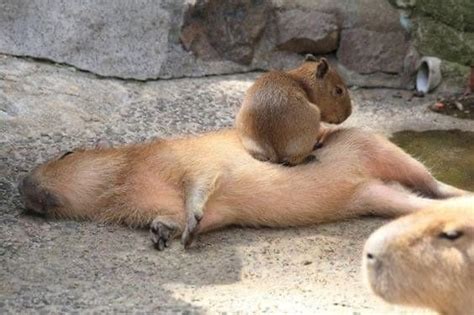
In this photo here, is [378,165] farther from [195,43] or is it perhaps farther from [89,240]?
[195,43]

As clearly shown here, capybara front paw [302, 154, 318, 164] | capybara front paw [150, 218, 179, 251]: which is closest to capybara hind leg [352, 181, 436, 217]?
capybara front paw [302, 154, 318, 164]

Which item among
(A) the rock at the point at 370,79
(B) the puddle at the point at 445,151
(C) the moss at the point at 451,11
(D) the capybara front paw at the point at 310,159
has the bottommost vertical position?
(A) the rock at the point at 370,79

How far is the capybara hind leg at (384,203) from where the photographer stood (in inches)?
208

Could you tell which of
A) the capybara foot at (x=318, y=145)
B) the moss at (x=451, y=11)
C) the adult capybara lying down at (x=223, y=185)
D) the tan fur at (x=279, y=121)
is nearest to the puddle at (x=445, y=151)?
the adult capybara lying down at (x=223, y=185)

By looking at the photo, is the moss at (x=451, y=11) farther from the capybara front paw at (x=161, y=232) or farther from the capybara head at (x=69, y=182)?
the capybara front paw at (x=161, y=232)

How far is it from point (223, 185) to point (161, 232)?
50 cm

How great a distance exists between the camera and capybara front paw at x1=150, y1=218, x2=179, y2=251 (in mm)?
4864

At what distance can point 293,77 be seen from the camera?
18.6 feet

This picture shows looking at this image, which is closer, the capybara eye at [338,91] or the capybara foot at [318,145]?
the capybara foot at [318,145]

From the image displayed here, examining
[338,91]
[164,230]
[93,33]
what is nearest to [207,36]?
[93,33]

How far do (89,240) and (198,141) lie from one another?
95 centimetres

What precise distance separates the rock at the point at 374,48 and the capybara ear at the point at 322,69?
176 cm

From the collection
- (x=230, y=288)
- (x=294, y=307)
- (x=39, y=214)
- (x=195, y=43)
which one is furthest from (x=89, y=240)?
(x=195, y=43)

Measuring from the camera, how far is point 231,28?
7332 millimetres
